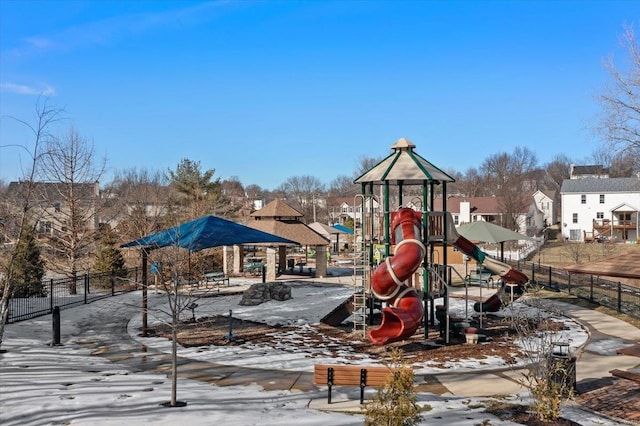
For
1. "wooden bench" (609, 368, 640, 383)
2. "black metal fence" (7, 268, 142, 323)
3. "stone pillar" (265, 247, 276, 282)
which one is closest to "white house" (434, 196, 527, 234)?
"stone pillar" (265, 247, 276, 282)

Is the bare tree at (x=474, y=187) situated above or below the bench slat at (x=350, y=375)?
above

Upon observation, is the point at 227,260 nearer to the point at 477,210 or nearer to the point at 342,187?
the point at 477,210

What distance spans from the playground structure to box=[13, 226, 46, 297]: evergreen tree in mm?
16013

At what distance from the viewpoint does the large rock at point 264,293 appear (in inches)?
880

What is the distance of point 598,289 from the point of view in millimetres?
28000

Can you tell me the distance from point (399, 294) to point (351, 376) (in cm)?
491

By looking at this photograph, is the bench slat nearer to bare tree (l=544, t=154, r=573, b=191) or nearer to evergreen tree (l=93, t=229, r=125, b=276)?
evergreen tree (l=93, t=229, r=125, b=276)

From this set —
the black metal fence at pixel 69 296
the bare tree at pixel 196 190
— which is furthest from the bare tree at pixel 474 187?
the black metal fence at pixel 69 296

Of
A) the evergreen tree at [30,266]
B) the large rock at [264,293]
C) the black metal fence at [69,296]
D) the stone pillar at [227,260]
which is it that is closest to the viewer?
the black metal fence at [69,296]

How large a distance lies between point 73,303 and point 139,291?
5.00 meters

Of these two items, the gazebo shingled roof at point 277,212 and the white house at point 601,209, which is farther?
the white house at point 601,209

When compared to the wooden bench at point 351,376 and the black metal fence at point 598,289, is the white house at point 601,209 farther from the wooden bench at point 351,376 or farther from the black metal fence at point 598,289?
the wooden bench at point 351,376

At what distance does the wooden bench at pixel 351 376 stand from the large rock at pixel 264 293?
12.6m

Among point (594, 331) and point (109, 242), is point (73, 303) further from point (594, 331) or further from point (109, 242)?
point (594, 331)
